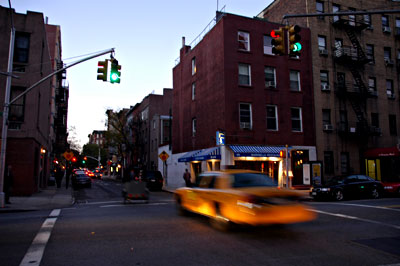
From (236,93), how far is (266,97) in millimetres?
2651

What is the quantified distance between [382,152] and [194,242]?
80.9 ft

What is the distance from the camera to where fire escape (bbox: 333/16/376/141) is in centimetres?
2716

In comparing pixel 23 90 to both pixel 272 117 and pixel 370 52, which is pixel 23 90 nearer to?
pixel 272 117

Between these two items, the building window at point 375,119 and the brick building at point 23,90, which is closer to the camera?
the brick building at point 23,90

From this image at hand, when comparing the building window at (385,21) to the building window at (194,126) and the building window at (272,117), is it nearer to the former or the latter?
the building window at (272,117)

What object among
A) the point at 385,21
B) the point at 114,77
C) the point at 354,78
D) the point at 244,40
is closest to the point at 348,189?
the point at 114,77

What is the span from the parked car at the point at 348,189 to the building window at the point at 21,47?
20.2 metres

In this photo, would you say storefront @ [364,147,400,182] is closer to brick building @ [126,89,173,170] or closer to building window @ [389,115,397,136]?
building window @ [389,115,397,136]

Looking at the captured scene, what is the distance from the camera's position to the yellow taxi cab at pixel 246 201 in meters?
7.28

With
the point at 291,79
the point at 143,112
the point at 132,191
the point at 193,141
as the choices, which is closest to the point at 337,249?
the point at 132,191

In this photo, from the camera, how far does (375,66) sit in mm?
29656

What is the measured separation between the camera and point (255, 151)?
925 inches

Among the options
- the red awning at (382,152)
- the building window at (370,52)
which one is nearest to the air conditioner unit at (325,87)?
the building window at (370,52)

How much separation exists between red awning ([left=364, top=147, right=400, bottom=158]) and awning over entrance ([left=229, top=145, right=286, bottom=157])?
8.84m
